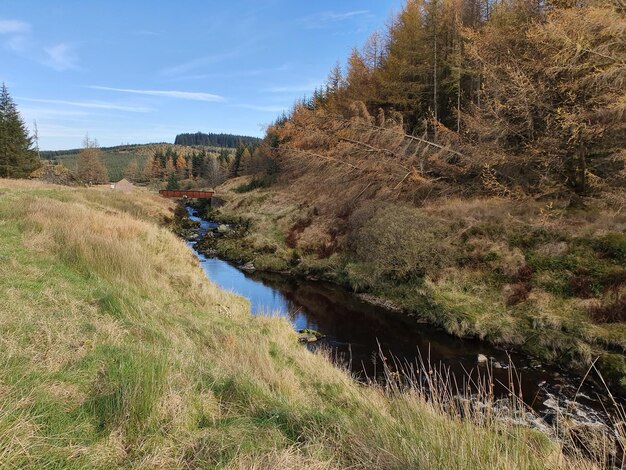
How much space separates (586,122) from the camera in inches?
584

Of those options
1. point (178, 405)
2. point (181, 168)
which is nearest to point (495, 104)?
point (178, 405)

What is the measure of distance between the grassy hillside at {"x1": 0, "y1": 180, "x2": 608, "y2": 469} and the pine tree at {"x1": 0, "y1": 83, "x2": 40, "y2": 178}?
48.5m

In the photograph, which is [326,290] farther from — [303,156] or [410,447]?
[410,447]

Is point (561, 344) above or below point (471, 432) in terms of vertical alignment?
below

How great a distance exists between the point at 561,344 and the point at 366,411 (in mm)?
9094

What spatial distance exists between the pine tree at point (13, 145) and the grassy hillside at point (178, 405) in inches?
1911

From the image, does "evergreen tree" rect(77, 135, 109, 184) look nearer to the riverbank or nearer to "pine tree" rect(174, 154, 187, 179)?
"pine tree" rect(174, 154, 187, 179)

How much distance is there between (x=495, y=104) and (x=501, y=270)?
25.4 feet

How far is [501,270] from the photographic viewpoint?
1495cm

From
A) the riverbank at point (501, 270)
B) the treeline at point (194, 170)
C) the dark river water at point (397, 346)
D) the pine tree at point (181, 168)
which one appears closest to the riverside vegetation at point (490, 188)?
the riverbank at point (501, 270)

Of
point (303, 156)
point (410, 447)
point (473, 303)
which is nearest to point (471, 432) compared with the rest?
point (410, 447)

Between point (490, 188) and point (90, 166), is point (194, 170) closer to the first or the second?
point (90, 166)

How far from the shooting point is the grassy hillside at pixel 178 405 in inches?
113

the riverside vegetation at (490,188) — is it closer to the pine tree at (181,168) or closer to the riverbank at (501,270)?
the riverbank at (501,270)
